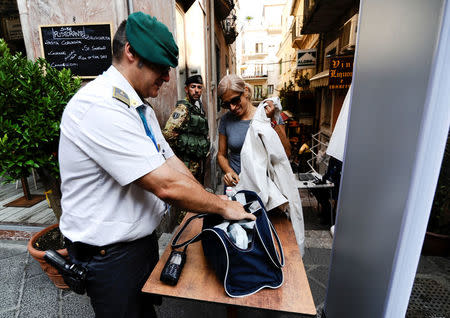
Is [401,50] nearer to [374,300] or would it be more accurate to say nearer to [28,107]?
[374,300]

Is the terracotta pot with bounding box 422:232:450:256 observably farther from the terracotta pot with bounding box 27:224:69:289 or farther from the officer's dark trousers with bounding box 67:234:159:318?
the terracotta pot with bounding box 27:224:69:289

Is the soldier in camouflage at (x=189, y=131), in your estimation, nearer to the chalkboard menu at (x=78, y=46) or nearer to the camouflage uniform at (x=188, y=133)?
the camouflage uniform at (x=188, y=133)

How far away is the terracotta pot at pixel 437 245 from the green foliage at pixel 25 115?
4581mm

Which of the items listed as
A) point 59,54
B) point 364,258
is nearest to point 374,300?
point 364,258

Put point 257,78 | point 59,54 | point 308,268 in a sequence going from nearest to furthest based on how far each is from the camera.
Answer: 1. point 59,54
2. point 308,268
3. point 257,78

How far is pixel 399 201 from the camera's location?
39.5 inches

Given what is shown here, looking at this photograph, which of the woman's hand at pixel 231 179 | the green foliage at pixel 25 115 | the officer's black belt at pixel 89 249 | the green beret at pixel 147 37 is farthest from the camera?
the woman's hand at pixel 231 179

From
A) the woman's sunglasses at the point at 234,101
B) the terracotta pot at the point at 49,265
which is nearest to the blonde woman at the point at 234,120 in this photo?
the woman's sunglasses at the point at 234,101

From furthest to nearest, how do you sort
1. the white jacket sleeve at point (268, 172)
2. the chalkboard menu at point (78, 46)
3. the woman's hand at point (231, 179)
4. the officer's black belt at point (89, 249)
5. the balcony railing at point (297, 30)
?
the balcony railing at point (297, 30)
the chalkboard menu at point (78, 46)
the woman's hand at point (231, 179)
the white jacket sleeve at point (268, 172)
the officer's black belt at point (89, 249)

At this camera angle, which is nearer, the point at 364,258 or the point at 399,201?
the point at 399,201

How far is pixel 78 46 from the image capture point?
2.89 metres

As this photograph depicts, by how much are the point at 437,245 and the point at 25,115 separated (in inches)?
194

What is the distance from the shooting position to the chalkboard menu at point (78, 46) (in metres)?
2.86

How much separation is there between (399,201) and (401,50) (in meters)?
0.63
